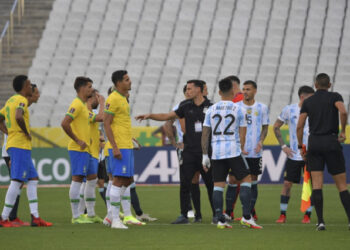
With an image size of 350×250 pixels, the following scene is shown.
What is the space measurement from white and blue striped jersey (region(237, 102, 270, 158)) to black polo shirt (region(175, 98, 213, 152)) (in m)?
1.01

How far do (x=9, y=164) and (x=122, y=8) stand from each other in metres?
22.1

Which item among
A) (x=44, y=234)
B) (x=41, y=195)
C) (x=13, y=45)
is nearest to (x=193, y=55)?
(x=13, y=45)

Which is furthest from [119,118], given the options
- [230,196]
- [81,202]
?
[230,196]

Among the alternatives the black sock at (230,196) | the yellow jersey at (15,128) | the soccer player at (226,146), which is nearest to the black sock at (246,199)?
the soccer player at (226,146)

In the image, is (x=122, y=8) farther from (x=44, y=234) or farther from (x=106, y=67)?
(x=44, y=234)

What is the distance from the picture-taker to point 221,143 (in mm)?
9672

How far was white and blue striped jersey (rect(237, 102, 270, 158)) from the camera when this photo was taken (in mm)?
11352

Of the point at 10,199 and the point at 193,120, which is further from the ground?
the point at 193,120

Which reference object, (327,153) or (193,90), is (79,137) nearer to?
(193,90)

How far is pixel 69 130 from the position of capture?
Result: 33.2ft

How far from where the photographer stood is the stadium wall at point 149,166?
20.3 meters

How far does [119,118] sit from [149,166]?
10752mm

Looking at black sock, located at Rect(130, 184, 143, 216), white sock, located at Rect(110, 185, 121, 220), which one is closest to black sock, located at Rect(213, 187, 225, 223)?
white sock, located at Rect(110, 185, 121, 220)

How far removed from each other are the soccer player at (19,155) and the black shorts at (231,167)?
2.44 m
